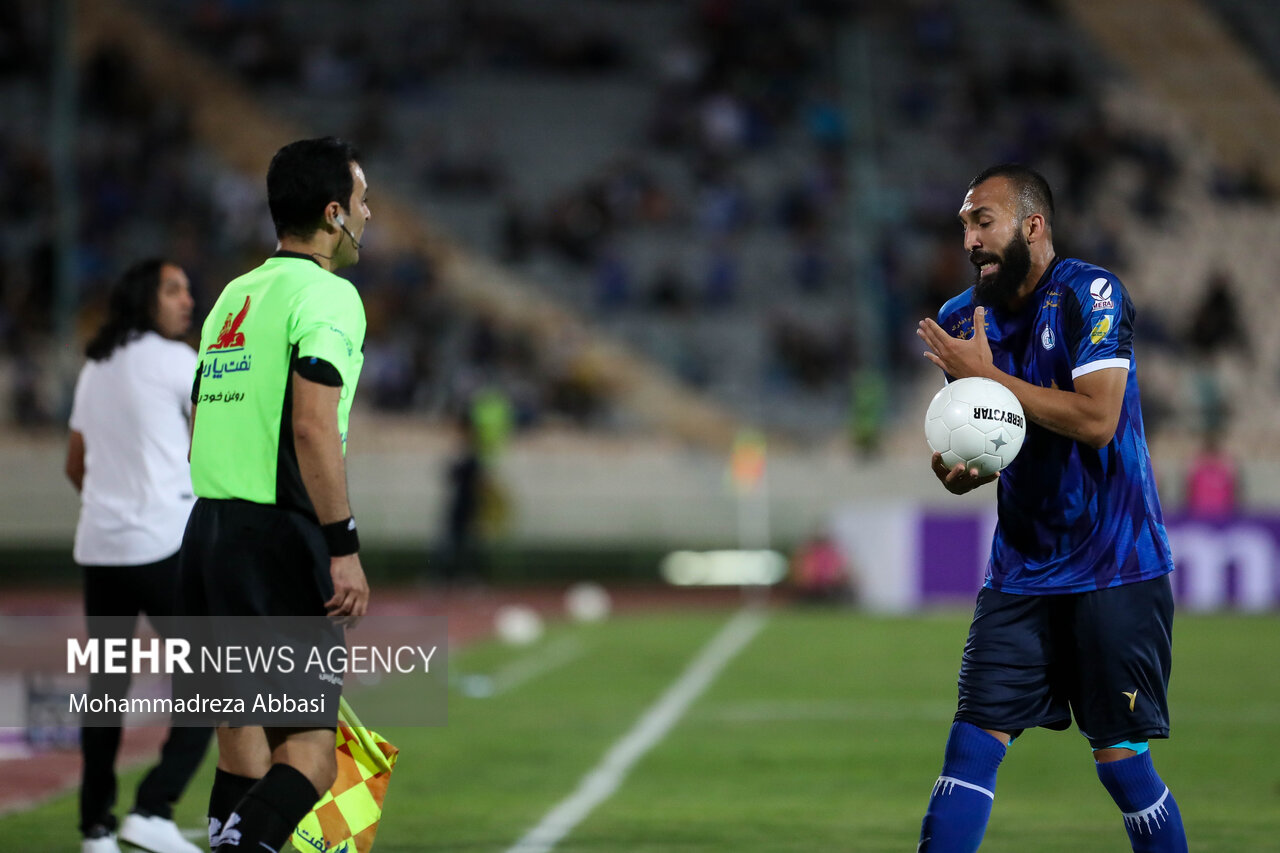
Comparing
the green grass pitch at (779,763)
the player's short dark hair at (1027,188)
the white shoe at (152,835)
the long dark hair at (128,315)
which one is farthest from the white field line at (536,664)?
the player's short dark hair at (1027,188)

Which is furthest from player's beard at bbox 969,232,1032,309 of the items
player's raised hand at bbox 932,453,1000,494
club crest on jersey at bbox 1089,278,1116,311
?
player's raised hand at bbox 932,453,1000,494

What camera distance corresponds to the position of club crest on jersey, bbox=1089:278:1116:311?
496 centimetres

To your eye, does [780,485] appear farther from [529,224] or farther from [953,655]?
[953,655]

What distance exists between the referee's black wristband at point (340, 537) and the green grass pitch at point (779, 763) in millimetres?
2549

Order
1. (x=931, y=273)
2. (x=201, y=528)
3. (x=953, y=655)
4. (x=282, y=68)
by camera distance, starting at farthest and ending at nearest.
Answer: (x=282, y=68), (x=931, y=273), (x=953, y=655), (x=201, y=528)

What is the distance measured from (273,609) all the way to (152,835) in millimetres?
2244

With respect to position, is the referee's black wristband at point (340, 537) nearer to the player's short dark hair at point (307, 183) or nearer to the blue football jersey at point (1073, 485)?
the player's short dark hair at point (307, 183)

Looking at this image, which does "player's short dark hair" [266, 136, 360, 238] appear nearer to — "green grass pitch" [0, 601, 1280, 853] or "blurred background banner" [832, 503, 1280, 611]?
"green grass pitch" [0, 601, 1280, 853]

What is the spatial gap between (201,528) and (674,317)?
24.8 m

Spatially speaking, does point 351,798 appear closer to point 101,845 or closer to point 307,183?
point 101,845

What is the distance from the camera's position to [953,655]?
15484 mm

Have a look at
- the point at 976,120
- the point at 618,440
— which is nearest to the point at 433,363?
the point at 618,440

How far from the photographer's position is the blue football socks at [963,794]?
5031 mm

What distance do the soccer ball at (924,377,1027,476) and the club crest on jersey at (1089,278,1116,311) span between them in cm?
36
